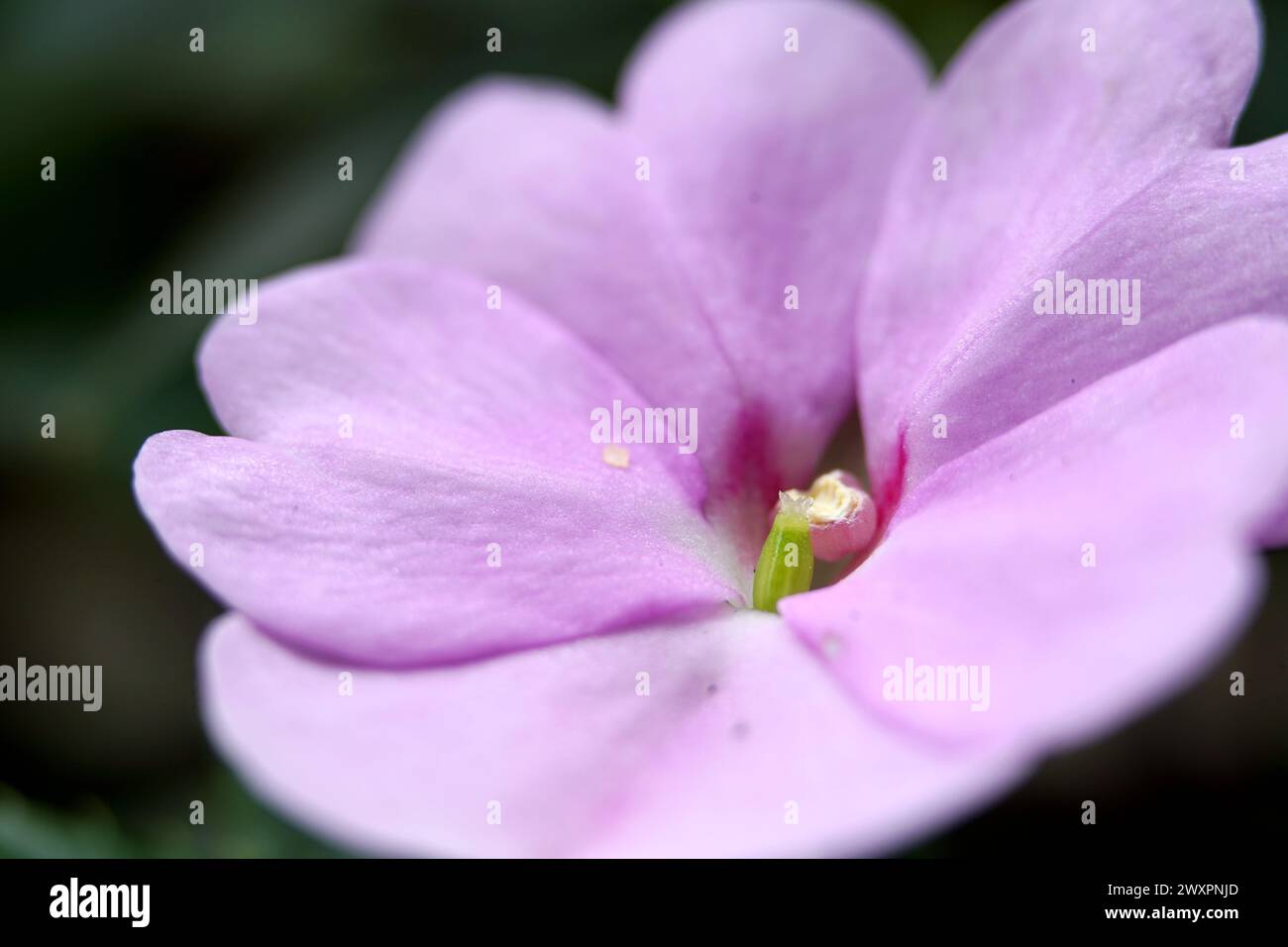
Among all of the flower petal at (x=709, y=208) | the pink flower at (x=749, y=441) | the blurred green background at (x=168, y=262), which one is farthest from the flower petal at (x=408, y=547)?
the blurred green background at (x=168, y=262)

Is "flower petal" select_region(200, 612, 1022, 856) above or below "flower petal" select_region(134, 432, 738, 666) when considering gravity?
below

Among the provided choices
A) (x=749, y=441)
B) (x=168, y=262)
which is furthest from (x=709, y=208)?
(x=168, y=262)

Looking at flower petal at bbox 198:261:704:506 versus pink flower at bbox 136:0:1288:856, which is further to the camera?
flower petal at bbox 198:261:704:506

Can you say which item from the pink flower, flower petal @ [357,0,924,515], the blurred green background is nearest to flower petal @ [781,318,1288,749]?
the pink flower

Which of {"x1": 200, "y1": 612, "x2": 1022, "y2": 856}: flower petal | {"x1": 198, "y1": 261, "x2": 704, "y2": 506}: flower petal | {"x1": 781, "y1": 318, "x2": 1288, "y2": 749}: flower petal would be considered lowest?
{"x1": 200, "y1": 612, "x2": 1022, "y2": 856}: flower petal

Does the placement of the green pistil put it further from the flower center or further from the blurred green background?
the blurred green background

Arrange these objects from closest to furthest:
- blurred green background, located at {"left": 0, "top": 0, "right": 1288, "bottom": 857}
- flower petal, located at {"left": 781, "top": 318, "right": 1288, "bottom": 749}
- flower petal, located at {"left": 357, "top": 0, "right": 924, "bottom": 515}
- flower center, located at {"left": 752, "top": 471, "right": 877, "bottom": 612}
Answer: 1. flower petal, located at {"left": 781, "top": 318, "right": 1288, "bottom": 749}
2. flower center, located at {"left": 752, "top": 471, "right": 877, "bottom": 612}
3. flower petal, located at {"left": 357, "top": 0, "right": 924, "bottom": 515}
4. blurred green background, located at {"left": 0, "top": 0, "right": 1288, "bottom": 857}

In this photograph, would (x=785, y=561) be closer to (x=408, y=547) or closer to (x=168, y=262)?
(x=408, y=547)
